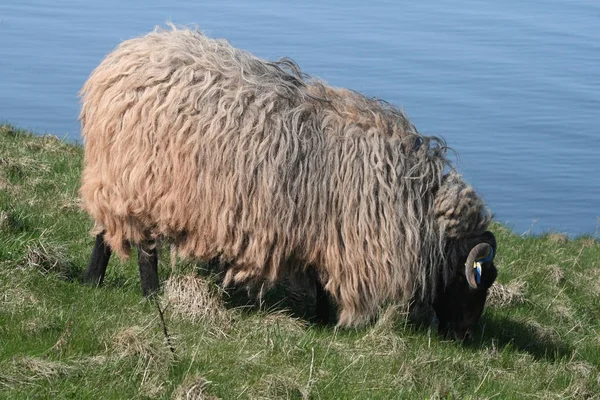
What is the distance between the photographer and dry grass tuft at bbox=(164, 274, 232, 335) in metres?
7.18

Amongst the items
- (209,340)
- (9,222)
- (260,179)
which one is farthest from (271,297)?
(9,222)

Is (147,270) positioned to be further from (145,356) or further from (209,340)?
(145,356)

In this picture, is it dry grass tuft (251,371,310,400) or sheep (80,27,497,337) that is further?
sheep (80,27,497,337)

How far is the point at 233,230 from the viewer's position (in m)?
7.43

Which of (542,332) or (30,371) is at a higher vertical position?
(30,371)

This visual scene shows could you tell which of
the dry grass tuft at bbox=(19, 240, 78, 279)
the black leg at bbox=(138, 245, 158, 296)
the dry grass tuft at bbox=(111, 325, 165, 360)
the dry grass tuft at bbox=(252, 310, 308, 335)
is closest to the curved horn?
the dry grass tuft at bbox=(252, 310, 308, 335)

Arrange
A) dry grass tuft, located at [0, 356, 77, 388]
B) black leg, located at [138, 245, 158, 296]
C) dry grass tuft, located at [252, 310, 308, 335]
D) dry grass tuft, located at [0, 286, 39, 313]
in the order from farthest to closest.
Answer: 1. black leg, located at [138, 245, 158, 296]
2. dry grass tuft, located at [252, 310, 308, 335]
3. dry grass tuft, located at [0, 286, 39, 313]
4. dry grass tuft, located at [0, 356, 77, 388]

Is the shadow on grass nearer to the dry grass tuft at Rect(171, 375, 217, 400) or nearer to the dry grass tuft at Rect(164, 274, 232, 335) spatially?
the dry grass tuft at Rect(164, 274, 232, 335)

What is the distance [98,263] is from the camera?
25.7 ft

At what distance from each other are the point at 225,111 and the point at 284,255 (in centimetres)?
108

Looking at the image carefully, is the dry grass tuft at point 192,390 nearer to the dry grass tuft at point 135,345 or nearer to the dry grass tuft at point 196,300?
the dry grass tuft at point 135,345

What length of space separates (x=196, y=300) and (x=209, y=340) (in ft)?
2.07

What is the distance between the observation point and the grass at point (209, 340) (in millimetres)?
5770

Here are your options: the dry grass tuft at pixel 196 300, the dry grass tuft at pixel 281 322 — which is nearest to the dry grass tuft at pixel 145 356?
the dry grass tuft at pixel 196 300
